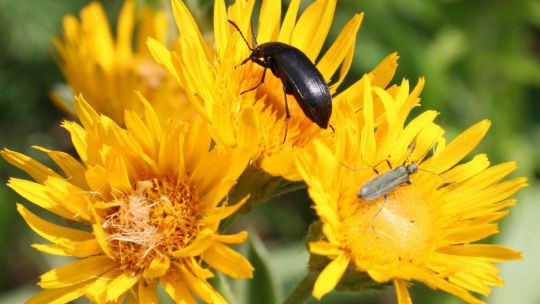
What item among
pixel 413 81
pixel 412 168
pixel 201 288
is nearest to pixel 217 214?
pixel 201 288

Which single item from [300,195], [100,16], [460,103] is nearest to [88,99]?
[100,16]

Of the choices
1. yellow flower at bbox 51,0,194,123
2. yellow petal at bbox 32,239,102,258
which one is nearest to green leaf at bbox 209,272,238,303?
yellow petal at bbox 32,239,102,258

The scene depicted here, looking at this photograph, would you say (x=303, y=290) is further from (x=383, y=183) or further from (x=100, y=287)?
(x=100, y=287)

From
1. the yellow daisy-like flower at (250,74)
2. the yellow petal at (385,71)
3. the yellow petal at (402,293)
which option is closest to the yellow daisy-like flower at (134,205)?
the yellow daisy-like flower at (250,74)

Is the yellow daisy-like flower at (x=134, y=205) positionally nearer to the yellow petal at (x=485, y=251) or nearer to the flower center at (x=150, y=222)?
the flower center at (x=150, y=222)

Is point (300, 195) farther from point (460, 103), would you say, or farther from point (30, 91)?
point (30, 91)

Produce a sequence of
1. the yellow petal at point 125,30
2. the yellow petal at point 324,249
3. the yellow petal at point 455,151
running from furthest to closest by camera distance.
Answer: the yellow petal at point 125,30
the yellow petal at point 455,151
the yellow petal at point 324,249
